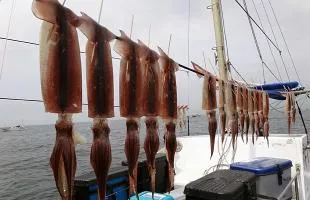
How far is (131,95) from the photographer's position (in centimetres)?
318

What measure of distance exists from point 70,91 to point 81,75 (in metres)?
0.18

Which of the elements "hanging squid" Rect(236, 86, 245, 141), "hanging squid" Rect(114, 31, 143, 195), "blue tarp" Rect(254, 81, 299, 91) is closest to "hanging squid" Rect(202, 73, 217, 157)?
"hanging squid" Rect(236, 86, 245, 141)

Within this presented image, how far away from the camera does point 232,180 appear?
600 centimetres

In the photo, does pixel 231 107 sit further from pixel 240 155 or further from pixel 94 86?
pixel 240 155

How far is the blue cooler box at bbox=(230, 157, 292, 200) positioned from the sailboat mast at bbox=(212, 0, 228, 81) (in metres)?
2.84

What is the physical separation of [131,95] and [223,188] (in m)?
3.16

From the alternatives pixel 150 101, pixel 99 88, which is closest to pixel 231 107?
pixel 150 101

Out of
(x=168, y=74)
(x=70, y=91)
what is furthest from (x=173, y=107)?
(x=70, y=91)

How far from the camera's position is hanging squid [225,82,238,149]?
6312 mm

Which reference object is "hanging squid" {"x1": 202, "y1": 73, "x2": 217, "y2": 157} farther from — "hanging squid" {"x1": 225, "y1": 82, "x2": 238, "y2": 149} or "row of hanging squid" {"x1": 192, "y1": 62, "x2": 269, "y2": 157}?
"hanging squid" {"x1": 225, "y1": 82, "x2": 238, "y2": 149}

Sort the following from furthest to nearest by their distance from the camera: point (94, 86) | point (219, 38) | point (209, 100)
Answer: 1. point (219, 38)
2. point (209, 100)
3. point (94, 86)

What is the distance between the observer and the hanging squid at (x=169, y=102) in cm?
379

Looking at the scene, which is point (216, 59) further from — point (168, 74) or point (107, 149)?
point (107, 149)

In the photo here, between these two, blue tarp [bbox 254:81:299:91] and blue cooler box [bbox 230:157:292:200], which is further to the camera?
blue tarp [bbox 254:81:299:91]
